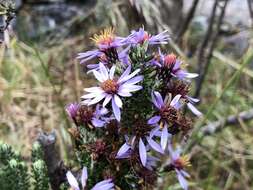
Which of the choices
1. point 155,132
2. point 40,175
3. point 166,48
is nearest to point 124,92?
point 155,132

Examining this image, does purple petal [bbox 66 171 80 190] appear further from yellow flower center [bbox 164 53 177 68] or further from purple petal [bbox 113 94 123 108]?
yellow flower center [bbox 164 53 177 68]

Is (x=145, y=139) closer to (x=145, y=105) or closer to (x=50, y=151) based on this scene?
(x=145, y=105)

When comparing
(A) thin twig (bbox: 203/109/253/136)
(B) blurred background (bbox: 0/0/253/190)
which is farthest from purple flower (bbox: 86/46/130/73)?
(A) thin twig (bbox: 203/109/253/136)

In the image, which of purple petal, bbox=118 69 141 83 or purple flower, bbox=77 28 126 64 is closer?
purple petal, bbox=118 69 141 83

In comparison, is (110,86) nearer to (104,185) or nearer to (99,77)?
(99,77)

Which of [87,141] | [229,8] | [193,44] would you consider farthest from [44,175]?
[229,8]

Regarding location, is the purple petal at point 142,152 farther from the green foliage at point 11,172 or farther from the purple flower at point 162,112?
the green foliage at point 11,172

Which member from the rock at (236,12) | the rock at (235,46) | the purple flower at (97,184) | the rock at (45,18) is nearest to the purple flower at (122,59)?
the purple flower at (97,184)
